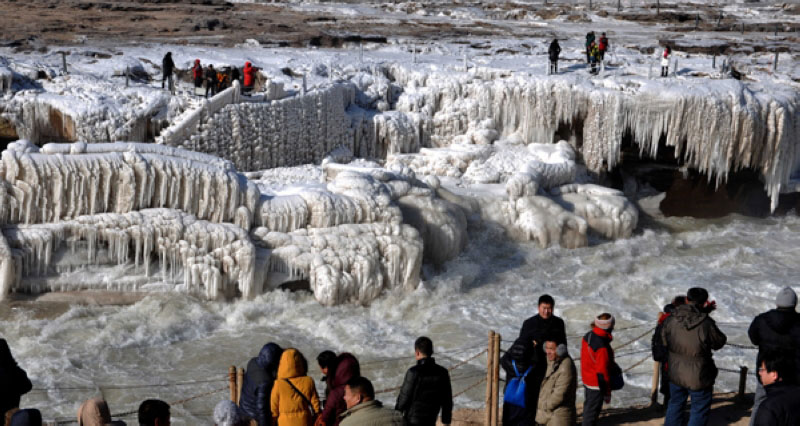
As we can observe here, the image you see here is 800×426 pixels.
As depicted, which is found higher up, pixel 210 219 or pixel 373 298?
pixel 210 219

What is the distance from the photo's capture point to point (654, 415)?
28.2 feet

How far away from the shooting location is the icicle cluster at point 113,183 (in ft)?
40.4

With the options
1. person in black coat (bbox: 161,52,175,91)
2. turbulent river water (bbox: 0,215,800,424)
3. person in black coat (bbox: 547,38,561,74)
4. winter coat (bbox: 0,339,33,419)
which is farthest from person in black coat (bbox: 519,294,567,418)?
person in black coat (bbox: 547,38,561,74)

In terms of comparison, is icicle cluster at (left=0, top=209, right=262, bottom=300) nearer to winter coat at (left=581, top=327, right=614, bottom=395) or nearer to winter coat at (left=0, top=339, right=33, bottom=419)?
winter coat at (left=0, top=339, right=33, bottom=419)

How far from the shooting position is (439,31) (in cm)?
3291

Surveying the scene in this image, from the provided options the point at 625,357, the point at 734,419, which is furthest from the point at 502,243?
the point at 734,419

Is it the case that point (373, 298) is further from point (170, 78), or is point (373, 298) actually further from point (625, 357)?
point (170, 78)

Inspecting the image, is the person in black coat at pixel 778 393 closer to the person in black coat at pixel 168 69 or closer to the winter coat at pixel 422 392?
the winter coat at pixel 422 392

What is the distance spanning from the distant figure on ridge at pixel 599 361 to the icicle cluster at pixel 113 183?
7.52m

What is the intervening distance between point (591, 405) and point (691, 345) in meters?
1.04

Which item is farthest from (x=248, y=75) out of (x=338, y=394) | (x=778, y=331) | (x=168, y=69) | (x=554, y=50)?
(x=778, y=331)

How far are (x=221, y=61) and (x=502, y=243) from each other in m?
9.00

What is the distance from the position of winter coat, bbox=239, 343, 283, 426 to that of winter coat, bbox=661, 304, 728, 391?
2963 mm

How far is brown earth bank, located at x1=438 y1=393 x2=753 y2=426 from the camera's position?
8281mm
